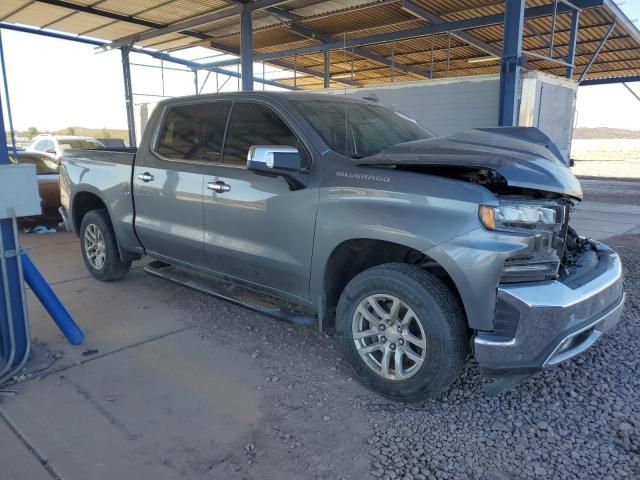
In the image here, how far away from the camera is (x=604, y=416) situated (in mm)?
3002

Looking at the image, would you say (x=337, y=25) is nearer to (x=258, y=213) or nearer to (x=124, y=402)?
(x=258, y=213)

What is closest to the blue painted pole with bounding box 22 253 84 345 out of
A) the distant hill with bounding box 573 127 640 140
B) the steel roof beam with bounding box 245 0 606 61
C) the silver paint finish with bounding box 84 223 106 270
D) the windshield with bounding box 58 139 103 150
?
the silver paint finish with bounding box 84 223 106 270

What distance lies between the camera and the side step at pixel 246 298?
3.63 metres

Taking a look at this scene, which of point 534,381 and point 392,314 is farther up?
point 392,314

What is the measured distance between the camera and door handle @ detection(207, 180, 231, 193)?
3.93m

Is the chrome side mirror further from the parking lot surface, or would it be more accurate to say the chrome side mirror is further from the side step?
the parking lot surface

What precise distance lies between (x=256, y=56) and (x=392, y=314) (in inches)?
610

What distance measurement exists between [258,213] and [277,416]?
1469mm

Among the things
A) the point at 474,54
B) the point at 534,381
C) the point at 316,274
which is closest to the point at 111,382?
the point at 316,274

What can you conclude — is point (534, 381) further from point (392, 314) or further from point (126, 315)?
point (126, 315)

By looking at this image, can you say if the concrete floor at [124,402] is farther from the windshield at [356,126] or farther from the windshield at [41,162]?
the windshield at [41,162]

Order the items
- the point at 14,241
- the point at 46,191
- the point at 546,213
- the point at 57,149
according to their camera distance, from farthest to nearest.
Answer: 1. the point at 57,149
2. the point at 46,191
3. the point at 14,241
4. the point at 546,213

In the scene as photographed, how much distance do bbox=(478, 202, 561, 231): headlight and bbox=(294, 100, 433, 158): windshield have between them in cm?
118

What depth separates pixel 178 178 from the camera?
14.3ft
